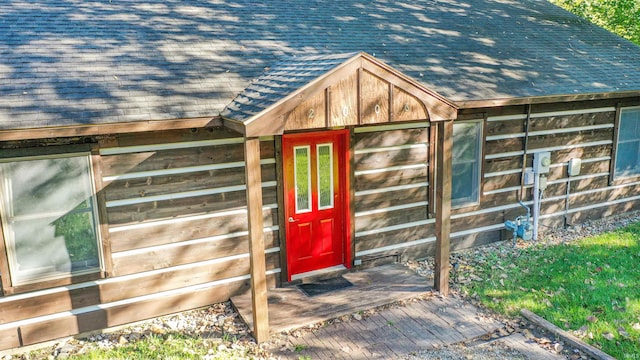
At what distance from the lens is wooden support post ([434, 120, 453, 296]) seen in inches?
250

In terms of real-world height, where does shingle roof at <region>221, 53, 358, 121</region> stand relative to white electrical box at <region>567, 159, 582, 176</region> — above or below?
above

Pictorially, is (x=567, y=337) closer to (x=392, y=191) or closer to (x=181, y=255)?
(x=392, y=191)

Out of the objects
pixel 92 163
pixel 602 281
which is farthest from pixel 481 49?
pixel 92 163

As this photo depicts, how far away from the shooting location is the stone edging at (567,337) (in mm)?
4980

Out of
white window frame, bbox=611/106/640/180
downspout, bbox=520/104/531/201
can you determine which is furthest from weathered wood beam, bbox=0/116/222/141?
white window frame, bbox=611/106/640/180

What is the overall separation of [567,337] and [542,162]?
12.4ft

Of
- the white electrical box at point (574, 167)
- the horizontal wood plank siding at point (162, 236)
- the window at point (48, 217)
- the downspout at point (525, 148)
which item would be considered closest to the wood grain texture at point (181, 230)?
the horizontal wood plank siding at point (162, 236)

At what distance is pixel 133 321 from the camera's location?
5.95 m

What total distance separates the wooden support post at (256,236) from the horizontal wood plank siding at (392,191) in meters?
2.22

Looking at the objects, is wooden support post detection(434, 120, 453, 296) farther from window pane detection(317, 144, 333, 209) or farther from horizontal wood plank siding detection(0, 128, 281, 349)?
horizontal wood plank siding detection(0, 128, 281, 349)

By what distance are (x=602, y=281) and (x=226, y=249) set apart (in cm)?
516

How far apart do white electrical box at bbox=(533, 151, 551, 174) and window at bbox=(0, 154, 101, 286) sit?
699 cm

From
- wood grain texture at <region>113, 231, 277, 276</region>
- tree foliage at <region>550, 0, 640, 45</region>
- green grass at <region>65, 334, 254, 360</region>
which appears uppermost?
tree foliage at <region>550, 0, 640, 45</region>

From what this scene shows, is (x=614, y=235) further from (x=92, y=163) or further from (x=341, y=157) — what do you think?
(x=92, y=163)
